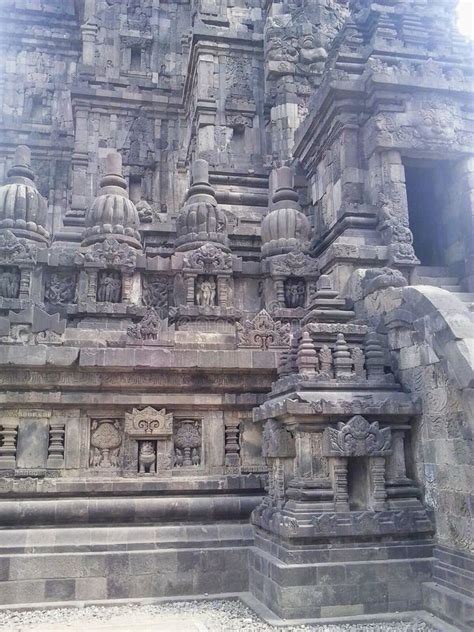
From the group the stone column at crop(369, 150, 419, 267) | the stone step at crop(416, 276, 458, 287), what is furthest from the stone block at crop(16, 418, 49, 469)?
the stone step at crop(416, 276, 458, 287)

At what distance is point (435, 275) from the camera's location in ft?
43.7

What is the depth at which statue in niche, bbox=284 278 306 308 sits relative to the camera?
1296cm

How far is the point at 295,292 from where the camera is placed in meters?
13.0

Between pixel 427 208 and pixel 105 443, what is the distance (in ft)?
32.5

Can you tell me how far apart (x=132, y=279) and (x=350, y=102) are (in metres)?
6.53

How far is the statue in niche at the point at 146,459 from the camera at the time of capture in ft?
32.6

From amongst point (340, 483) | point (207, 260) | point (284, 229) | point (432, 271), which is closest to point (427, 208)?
point (432, 271)

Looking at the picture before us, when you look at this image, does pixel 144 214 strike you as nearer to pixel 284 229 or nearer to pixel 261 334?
pixel 284 229

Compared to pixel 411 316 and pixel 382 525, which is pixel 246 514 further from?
pixel 411 316

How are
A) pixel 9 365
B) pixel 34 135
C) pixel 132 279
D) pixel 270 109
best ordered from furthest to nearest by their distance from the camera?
pixel 34 135 < pixel 270 109 < pixel 132 279 < pixel 9 365

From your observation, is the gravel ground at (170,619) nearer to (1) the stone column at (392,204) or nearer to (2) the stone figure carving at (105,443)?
(2) the stone figure carving at (105,443)

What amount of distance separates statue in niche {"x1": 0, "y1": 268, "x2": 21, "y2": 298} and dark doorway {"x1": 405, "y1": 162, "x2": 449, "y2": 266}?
894 cm

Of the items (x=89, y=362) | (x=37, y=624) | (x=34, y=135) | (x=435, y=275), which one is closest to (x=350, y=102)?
(x=435, y=275)

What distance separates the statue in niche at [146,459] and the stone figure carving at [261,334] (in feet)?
7.44
